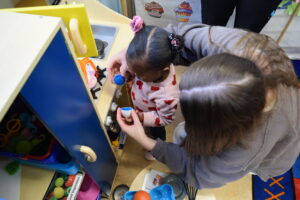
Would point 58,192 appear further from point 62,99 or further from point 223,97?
point 223,97

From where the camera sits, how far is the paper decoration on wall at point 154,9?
1.71m

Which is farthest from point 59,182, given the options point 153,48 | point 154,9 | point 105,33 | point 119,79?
point 154,9

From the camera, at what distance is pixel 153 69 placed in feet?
2.72

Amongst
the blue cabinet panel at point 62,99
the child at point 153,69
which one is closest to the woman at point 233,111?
the child at point 153,69

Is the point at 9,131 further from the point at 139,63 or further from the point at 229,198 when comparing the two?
the point at 229,198

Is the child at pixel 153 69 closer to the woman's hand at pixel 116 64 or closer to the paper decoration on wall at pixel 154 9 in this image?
the woman's hand at pixel 116 64

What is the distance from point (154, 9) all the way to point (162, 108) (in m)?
1.10

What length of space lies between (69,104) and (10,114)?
→ 41cm

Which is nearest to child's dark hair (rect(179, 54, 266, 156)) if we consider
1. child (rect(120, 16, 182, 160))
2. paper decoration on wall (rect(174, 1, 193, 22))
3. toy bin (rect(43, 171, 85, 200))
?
child (rect(120, 16, 182, 160))

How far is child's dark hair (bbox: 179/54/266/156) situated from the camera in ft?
1.71

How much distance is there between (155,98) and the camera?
922mm

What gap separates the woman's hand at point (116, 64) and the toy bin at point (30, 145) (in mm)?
343

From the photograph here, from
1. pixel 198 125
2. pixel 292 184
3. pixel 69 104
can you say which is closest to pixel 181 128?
pixel 198 125

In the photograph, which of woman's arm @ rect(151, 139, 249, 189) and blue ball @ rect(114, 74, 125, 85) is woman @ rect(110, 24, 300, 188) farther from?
blue ball @ rect(114, 74, 125, 85)
